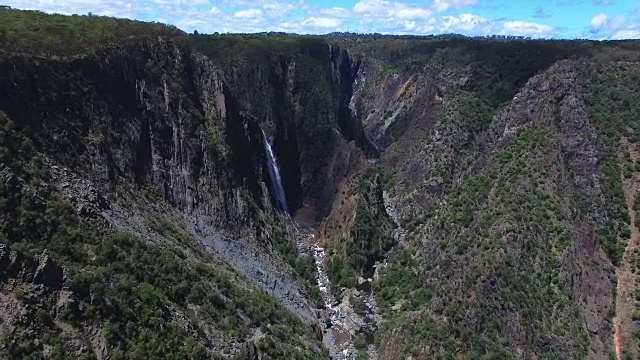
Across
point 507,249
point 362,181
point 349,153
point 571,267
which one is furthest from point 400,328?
point 349,153

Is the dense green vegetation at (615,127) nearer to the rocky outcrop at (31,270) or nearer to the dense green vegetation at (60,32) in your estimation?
the rocky outcrop at (31,270)

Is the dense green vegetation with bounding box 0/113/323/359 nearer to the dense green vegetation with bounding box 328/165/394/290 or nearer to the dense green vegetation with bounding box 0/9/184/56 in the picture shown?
the dense green vegetation with bounding box 0/9/184/56

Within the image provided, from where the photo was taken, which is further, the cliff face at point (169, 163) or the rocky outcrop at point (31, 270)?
the cliff face at point (169, 163)

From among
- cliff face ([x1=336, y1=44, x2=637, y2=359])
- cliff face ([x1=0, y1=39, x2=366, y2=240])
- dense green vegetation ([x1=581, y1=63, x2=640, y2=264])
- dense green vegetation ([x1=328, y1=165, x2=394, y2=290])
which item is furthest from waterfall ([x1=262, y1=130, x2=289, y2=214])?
dense green vegetation ([x1=581, y1=63, x2=640, y2=264])

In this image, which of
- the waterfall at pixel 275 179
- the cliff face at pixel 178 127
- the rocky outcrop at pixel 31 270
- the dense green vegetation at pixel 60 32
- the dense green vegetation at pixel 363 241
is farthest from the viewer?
the waterfall at pixel 275 179

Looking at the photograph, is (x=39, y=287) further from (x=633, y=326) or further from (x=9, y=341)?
(x=633, y=326)

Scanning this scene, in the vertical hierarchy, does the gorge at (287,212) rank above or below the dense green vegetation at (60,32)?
below

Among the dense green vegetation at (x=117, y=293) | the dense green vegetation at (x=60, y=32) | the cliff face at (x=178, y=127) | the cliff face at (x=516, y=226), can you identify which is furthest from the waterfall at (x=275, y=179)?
the dense green vegetation at (x=117, y=293)

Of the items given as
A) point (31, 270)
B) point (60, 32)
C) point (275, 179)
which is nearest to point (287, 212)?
point (275, 179)

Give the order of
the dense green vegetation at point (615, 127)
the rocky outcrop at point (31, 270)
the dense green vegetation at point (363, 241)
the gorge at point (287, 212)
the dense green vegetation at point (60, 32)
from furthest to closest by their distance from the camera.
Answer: the dense green vegetation at point (363, 241)
the dense green vegetation at point (615, 127)
the dense green vegetation at point (60, 32)
the gorge at point (287, 212)
the rocky outcrop at point (31, 270)

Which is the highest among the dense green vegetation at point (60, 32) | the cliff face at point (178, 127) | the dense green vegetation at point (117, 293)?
the dense green vegetation at point (60, 32)
